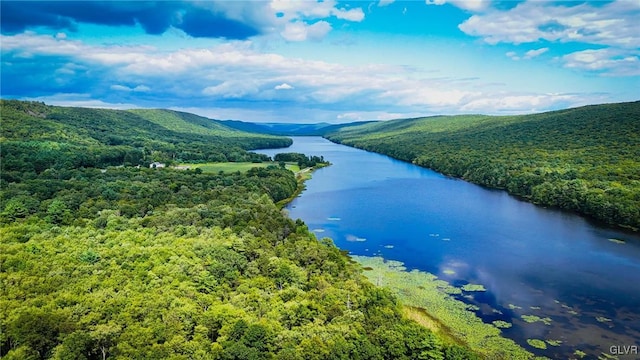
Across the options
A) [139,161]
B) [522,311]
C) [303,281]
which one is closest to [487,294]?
[522,311]

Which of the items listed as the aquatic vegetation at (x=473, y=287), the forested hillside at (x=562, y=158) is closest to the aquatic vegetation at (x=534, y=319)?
the aquatic vegetation at (x=473, y=287)

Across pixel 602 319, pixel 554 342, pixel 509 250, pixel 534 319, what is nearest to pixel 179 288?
pixel 554 342

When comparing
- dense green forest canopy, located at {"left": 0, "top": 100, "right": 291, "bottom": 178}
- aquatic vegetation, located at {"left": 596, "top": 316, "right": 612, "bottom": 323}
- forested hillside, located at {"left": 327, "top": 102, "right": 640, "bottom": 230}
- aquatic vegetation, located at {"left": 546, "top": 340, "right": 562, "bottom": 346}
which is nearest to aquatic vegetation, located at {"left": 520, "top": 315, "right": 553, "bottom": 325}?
aquatic vegetation, located at {"left": 546, "top": 340, "right": 562, "bottom": 346}

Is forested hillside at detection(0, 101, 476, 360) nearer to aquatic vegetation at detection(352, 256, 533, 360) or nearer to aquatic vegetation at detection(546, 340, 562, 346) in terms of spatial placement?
aquatic vegetation at detection(352, 256, 533, 360)

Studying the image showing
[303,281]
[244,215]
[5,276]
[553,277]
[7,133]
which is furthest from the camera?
[7,133]

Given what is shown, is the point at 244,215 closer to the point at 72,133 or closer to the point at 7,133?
the point at 7,133

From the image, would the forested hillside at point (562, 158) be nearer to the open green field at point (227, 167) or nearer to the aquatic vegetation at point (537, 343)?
the aquatic vegetation at point (537, 343)

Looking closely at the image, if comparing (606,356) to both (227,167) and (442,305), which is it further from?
(227,167)
